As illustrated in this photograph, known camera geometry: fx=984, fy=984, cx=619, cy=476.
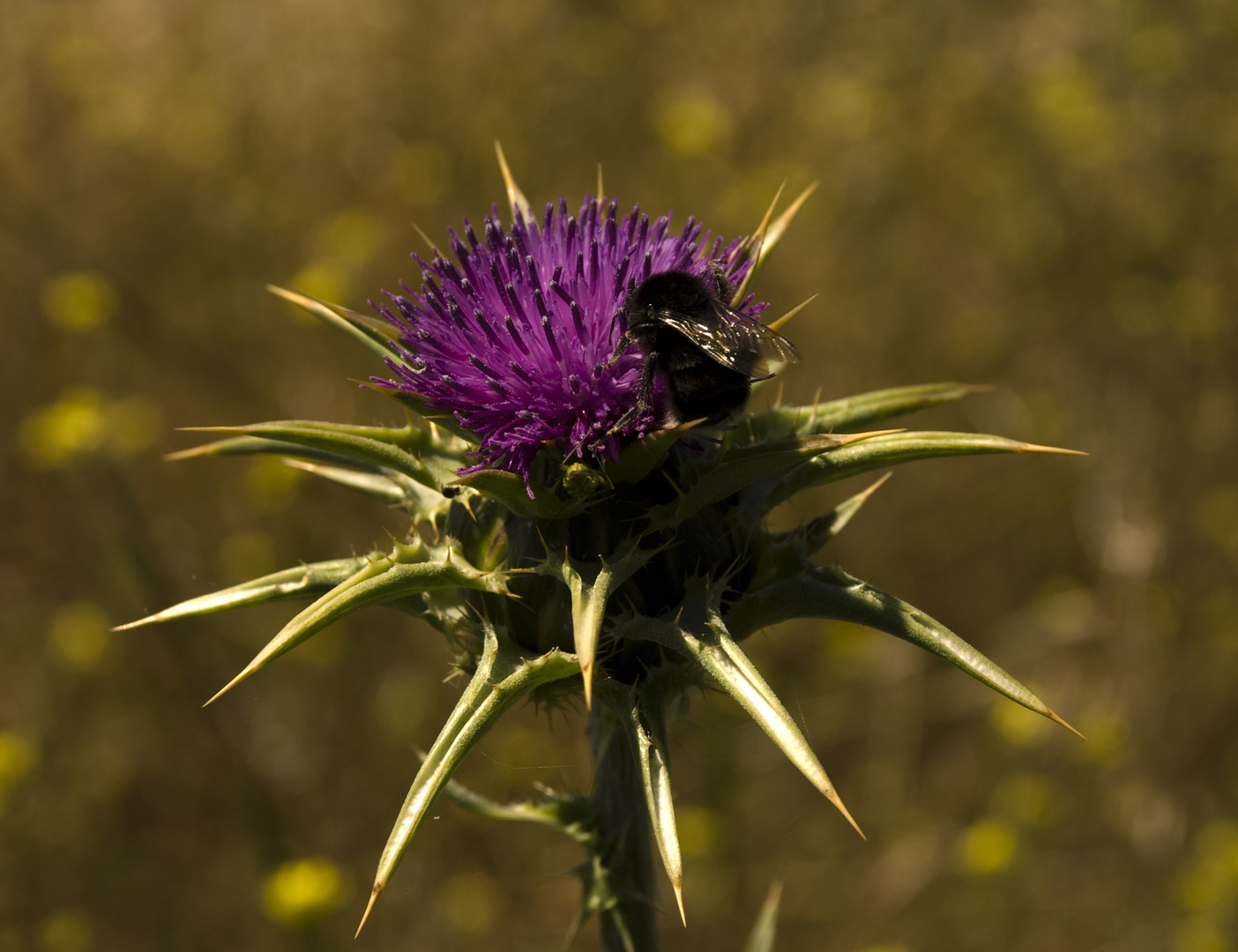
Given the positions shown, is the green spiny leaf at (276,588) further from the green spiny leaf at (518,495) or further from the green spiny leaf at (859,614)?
the green spiny leaf at (859,614)

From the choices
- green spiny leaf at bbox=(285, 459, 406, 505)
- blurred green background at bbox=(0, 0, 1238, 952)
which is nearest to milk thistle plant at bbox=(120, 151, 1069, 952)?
green spiny leaf at bbox=(285, 459, 406, 505)

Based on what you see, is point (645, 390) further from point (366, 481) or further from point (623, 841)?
point (623, 841)

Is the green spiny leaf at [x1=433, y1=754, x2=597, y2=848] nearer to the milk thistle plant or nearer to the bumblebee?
the milk thistle plant

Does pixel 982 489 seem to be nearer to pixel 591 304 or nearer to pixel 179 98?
pixel 591 304

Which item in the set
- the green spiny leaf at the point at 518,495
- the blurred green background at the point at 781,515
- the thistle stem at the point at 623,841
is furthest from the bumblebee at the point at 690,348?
the blurred green background at the point at 781,515

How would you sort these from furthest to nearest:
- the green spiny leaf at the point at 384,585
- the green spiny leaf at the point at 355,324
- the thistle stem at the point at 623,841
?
the thistle stem at the point at 623,841, the green spiny leaf at the point at 355,324, the green spiny leaf at the point at 384,585

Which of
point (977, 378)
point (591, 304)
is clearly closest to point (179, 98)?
point (977, 378)

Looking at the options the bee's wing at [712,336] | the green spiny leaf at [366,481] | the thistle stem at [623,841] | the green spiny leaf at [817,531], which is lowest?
the thistle stem at [623,841]
